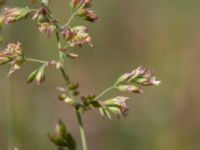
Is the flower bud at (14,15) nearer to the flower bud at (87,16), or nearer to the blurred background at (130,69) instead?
the flower bud at (87,16)

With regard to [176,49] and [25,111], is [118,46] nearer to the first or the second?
[176,49]

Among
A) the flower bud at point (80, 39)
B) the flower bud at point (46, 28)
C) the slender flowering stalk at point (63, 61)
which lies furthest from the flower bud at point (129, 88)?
the flower bud at point (46, 28)

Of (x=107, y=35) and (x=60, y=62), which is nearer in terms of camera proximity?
(x=60, y=62)

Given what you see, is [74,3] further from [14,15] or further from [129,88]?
[129,88]

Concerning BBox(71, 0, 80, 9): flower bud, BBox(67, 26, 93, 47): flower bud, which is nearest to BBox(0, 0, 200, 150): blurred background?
BBox(71, 0, 80, 9): flower bud

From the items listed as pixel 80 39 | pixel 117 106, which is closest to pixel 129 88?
pixel 117 106

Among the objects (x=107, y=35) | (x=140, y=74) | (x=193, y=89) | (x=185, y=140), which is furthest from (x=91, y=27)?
(x=140, y=74)

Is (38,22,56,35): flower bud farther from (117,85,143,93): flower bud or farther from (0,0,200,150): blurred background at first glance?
(0,0,200,150): blurred background
